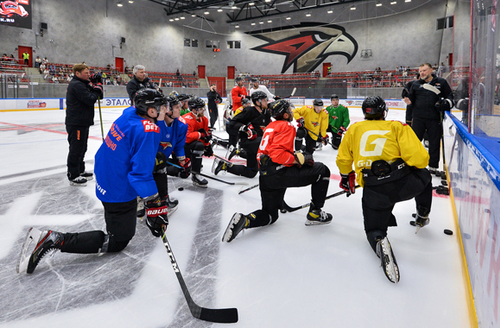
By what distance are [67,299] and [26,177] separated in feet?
10.8

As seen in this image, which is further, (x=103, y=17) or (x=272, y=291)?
(x=103, y=17)

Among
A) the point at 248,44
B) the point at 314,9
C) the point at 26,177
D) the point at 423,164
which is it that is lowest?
the point at 26,177

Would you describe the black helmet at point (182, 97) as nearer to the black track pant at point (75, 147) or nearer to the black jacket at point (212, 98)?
the black track pant at point (75, 147)

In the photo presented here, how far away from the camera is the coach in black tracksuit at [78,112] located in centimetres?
402

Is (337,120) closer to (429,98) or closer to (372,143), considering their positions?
(429,98)

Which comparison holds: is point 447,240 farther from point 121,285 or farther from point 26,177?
point 26,177

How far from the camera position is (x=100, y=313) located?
5.89ft

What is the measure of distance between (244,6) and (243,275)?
1158 inches

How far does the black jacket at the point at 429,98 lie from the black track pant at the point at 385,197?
8.07ft

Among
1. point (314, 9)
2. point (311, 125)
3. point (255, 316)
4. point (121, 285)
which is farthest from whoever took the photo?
point (314, 9)

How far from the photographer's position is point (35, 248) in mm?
2139

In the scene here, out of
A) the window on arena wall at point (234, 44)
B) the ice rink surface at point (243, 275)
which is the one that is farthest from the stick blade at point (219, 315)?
the window on arena wall at point (234, 44)

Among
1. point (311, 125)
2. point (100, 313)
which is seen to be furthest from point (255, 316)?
point (311, 125)

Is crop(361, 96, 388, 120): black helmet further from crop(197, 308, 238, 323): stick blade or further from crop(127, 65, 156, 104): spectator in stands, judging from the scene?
crop(127, 65, 156, 104): spectator in stands
